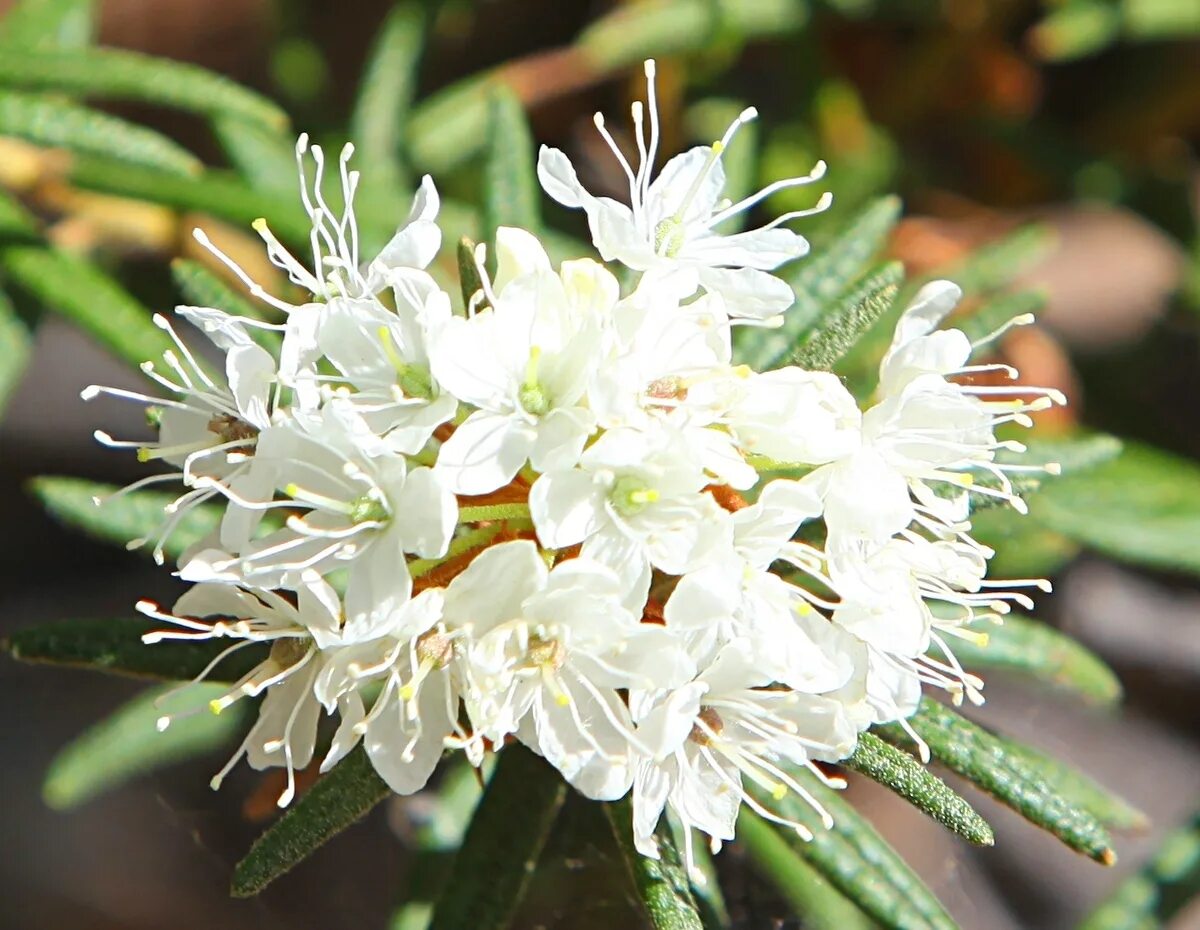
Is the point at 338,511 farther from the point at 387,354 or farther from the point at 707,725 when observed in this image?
the point at 707,725

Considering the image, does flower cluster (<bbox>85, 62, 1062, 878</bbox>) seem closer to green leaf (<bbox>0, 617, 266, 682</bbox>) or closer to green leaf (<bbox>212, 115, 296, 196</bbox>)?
green leaf (<bbox>0, 617, 266, 682</bbox>)

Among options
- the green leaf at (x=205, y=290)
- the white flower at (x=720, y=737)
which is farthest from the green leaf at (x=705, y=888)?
the green leaf at (x=205, y=290)

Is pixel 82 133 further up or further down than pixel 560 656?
further up

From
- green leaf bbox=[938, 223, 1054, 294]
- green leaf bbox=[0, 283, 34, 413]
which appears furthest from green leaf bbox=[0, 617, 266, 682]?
green leaf bbox=[938, 223, 1054, 294]

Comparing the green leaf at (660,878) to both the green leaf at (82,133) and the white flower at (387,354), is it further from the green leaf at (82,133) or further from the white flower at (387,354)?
the green leaf at (82,133)

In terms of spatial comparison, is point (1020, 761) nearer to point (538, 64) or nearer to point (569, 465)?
point (569, 465)

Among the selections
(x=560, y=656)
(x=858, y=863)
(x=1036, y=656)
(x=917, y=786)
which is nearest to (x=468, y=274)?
(x=560, y=656)
